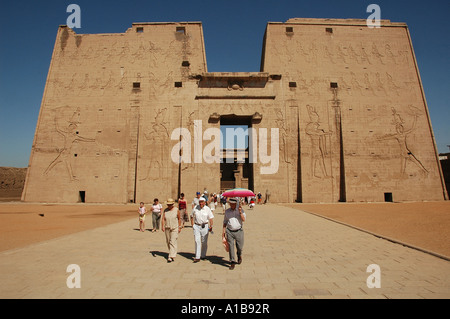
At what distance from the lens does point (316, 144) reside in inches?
905

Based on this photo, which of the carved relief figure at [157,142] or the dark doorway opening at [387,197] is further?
the dark doorway opening at [387,197]

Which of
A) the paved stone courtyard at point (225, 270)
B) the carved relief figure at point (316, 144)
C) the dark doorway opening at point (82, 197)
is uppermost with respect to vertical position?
the carved relief figure at point (316, 144)

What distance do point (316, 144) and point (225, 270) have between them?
20.1m

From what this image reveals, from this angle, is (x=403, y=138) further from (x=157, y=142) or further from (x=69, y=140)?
(x=69, y=140)

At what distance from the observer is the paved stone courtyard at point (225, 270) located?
11.9 ft

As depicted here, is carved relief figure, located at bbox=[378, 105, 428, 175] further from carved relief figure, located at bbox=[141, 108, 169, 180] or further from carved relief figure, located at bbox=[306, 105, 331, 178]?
carved relief figure, located at bbox=[141, 108, 169, 180]

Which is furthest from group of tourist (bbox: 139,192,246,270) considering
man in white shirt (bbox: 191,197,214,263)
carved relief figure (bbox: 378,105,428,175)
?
carved relief figure (bbox: 378,105,428,175)

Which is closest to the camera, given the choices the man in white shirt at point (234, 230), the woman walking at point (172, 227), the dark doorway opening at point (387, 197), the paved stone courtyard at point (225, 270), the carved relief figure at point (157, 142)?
the paved stone courtyard at point (225, 270)

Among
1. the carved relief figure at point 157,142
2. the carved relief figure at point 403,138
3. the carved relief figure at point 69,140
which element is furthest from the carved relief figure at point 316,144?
Answer: the carved relief figure at point 69,140

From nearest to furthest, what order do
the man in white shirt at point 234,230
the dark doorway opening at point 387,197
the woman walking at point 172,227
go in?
the man in white shirt at point 234,230 < the woman walking at point 172,227 < the dark doorway opening at point 387,197

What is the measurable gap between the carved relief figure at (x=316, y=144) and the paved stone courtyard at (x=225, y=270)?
52.0 ft

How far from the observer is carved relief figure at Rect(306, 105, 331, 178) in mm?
22703

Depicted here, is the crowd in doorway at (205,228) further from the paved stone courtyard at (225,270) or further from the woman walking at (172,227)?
the paved stone courtyard at (225,270)
